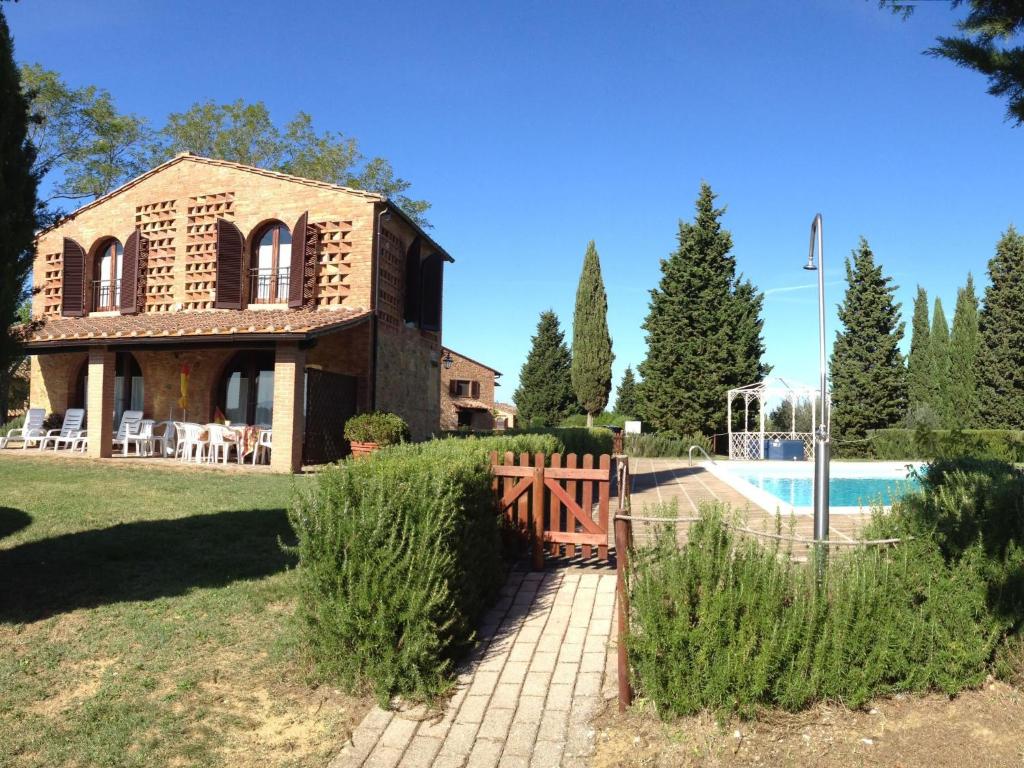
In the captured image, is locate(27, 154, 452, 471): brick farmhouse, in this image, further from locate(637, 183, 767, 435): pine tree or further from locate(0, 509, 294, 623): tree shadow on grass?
locate(637, 183, 767, 435): pine tree

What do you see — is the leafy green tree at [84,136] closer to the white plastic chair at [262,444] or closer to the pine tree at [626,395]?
the white plastic chair at [262,444]

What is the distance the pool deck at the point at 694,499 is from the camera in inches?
280

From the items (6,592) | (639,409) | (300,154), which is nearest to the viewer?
(6,592)

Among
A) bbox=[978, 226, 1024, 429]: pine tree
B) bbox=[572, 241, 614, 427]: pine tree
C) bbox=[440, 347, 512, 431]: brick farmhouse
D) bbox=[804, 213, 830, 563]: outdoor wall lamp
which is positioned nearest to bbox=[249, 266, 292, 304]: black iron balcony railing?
bbox=[804, 213, 830, 563]: outdoor wall lamp

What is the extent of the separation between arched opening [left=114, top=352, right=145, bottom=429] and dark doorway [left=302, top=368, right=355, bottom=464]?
22.5 feet

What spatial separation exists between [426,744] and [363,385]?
44.3ft

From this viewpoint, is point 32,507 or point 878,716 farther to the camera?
point 32,507

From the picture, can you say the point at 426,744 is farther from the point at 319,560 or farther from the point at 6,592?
the point at 6,592

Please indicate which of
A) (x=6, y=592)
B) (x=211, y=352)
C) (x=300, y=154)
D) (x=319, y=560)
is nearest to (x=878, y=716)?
(x=319, y=560)

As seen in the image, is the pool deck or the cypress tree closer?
the cypress tree

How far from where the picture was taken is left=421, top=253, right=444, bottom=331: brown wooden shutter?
1994cm

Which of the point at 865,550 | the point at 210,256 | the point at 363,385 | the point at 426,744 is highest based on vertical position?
the point at 210,256

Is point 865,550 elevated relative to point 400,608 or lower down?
elevated

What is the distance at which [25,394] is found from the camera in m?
33.8
